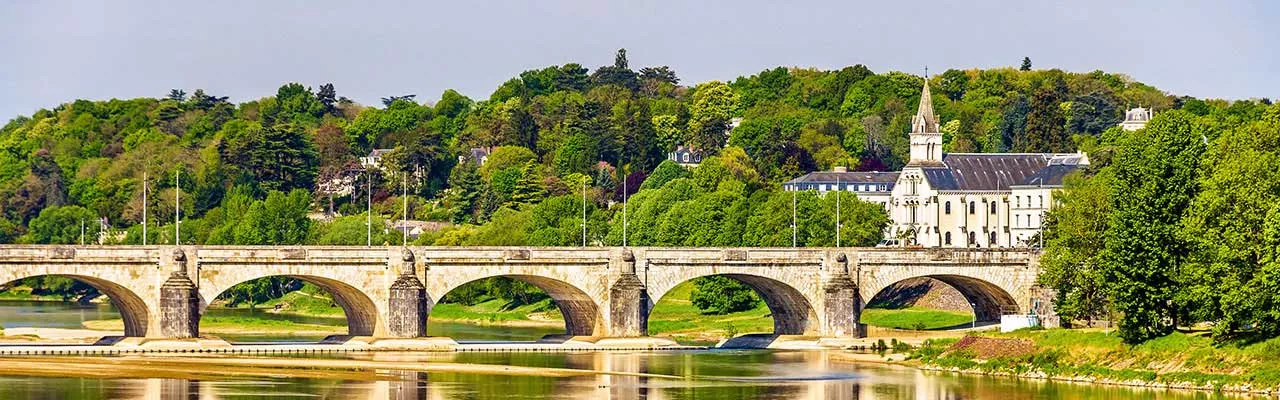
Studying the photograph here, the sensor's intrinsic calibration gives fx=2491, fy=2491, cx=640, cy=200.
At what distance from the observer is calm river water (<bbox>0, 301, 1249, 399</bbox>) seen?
91.4 m

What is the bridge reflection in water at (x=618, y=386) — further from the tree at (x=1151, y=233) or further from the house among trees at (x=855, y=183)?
the house among trees at (x=855, y=183)

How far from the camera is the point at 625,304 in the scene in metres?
115

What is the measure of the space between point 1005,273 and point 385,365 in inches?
1332

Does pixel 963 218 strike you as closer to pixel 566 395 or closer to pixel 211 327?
pixel 211 327

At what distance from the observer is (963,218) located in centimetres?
17912

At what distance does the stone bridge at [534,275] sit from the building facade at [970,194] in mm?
52394

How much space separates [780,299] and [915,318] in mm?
16527

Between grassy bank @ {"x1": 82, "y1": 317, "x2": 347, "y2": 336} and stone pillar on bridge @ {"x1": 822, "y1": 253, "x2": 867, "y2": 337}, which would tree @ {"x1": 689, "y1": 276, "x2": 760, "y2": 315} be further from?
stone pillar on bridge @ {"x1": 822, "y1": 253, "x2": 867, "y2": 337}

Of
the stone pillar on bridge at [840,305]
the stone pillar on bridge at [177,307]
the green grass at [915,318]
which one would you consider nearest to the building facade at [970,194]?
the green grass at [915,318]

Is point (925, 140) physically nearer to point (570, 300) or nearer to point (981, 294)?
point (981, 294)

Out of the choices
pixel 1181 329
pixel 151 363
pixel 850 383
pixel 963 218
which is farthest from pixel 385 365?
pixel 963 218

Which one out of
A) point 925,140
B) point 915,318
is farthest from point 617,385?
point 925,140

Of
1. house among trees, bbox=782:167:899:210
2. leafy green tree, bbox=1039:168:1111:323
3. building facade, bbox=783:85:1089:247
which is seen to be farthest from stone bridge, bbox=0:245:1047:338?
house among trees, bbox=782:167:899:210

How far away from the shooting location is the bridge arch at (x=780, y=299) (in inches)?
4626
